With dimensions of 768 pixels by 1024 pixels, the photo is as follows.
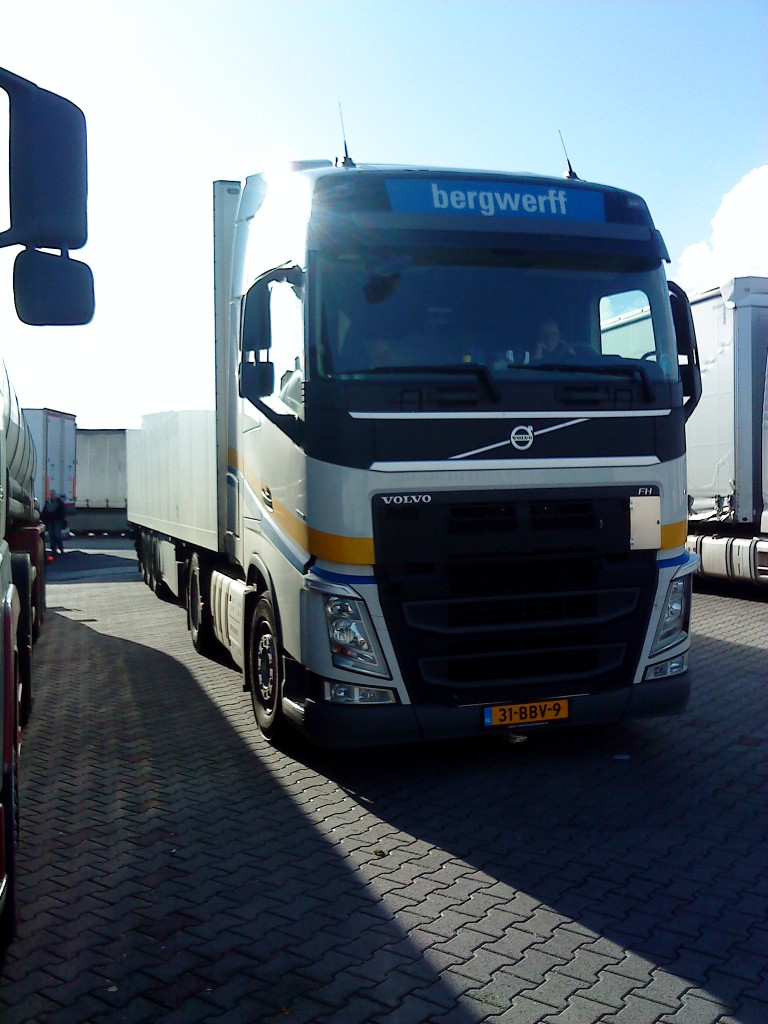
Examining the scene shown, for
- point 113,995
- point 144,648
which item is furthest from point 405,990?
point 144,648

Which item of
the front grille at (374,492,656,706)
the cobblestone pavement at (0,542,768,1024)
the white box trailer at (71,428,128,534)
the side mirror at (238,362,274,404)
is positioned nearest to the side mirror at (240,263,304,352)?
the side mirror at (238,362,274,404)

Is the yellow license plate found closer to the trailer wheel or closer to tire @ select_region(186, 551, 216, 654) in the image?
the trailer wheel

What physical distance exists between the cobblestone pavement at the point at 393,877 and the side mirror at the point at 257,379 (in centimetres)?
236

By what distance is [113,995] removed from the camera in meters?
3.75

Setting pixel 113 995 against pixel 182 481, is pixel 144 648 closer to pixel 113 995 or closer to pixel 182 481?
pixel 182 481

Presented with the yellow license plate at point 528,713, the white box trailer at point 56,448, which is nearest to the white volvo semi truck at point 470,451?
the yellow license plate at point 528,713

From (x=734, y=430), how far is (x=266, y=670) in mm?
8515

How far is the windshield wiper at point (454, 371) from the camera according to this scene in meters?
5.91

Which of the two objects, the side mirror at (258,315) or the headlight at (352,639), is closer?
the headlight at (352,639)

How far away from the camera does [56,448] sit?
1207 inches

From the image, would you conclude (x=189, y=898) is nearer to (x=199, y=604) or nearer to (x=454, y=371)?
(x=454, y=371)

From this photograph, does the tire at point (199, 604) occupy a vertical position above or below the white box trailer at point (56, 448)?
below

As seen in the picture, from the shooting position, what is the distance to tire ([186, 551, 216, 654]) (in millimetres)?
10211

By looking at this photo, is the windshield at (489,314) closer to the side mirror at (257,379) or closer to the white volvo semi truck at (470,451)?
the white volvo semi truck at (470,451)
